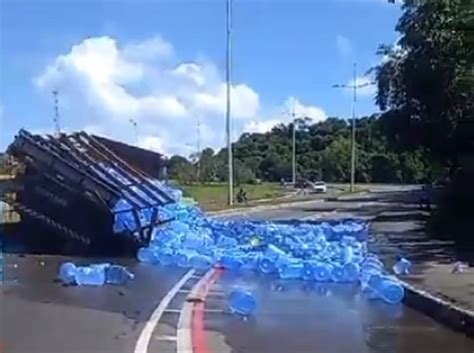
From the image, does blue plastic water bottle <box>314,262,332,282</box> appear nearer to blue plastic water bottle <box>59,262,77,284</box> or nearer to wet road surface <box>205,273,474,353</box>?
wet road surface <box>205,273,474,353</box>

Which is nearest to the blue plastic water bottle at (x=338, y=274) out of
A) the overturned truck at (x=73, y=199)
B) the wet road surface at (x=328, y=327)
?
the wet road surface at (x=328, y=327)

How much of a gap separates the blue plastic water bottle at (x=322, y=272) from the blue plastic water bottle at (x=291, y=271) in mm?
296

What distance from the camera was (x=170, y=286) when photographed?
54.2 ft

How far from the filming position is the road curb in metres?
11.6

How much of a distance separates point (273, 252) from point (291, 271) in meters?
2.32

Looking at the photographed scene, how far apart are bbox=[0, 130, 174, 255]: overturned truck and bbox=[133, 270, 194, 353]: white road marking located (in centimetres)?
633

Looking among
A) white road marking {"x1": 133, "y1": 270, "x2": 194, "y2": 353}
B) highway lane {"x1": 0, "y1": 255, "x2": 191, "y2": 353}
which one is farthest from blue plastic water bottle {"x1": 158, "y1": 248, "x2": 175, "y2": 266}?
white road marking {"x1": 133, "y1": 270, "x2": 194, "y2": 353}

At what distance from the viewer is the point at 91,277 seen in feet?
54.9

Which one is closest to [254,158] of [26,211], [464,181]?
[464,181]

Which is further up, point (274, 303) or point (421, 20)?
point (421, 20)

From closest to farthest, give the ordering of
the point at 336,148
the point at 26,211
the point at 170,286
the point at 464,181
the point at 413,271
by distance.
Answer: the point at 170,286 → the point at 413,271 → the point at 26,211 → the point at 464,181 → the point at 336,148

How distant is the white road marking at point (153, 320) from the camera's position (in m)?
10.1

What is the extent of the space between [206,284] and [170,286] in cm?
63

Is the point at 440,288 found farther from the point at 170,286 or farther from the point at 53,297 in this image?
the point at 53,297
